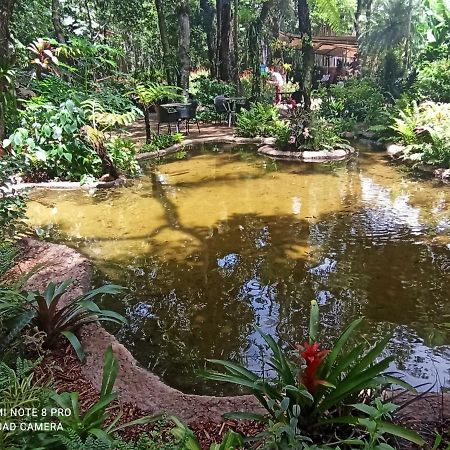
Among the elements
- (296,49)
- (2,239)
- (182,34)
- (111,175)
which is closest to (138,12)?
(182,34)

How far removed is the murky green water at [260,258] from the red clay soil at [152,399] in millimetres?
315

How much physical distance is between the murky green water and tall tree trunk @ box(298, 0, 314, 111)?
9.91ft

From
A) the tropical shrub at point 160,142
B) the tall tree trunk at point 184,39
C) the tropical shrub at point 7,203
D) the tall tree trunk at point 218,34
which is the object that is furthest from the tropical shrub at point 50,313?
the tall tree trunk at point 218,34

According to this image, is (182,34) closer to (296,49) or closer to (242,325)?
(296,49)

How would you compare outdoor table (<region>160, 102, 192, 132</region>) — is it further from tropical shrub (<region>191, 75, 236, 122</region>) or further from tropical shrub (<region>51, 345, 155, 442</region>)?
tropical shrub (<region>51, 345, 155, 442</region>)

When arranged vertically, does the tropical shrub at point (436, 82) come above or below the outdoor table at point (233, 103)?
above

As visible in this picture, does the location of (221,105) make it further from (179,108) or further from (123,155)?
(123,155)

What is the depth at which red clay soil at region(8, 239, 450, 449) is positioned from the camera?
228 centimetres

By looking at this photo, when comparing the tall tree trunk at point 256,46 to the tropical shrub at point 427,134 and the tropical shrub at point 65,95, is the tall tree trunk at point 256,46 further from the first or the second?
the tropical shrub at point 65,95

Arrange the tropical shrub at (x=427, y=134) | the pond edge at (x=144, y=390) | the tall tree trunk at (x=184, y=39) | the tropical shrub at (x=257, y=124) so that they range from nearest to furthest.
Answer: the pond edge at (x=144, y=390) → the tropical shrub at (x=427, y=134) → the tropical shrub at (x=257, y=124) → the tall tree trunk at (x=184, y=39)

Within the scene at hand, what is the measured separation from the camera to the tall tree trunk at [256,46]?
15.0 m

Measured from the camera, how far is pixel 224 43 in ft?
51.1

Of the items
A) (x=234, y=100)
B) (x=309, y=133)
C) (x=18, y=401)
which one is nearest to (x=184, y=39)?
(x=234, y=100)

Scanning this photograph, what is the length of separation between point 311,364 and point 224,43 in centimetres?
1518
